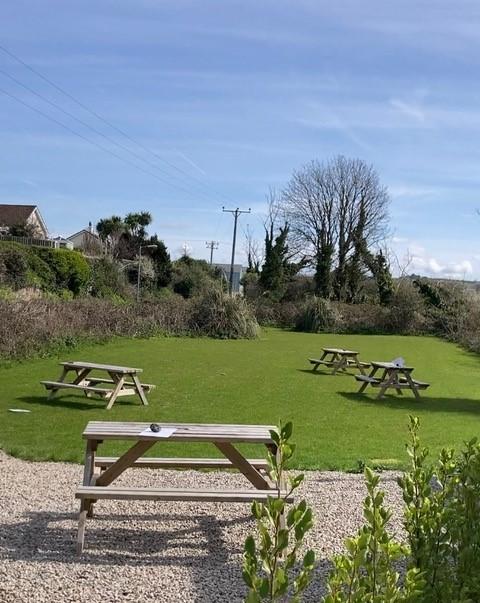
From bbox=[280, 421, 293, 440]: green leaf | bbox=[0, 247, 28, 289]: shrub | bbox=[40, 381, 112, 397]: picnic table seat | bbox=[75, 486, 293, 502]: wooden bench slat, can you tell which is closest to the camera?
bbox=[280, 421, 293, 440]: green leaf

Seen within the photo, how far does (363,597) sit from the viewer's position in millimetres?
1760

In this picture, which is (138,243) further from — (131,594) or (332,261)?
(131,594)

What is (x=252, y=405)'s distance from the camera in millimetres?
11703

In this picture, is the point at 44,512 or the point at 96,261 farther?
the point at 96,261

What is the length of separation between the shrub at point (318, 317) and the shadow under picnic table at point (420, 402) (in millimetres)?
21392

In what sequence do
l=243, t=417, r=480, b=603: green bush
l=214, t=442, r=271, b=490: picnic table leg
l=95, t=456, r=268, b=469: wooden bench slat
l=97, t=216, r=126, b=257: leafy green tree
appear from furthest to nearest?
1. l=97, t=216, r=126, b=257: leafy green tree
2. l=95, t=456, r=268, b=469: wooden bench slat
3. l=214, t=442, r=271, b=490: picnic table leg
4. l=243, t=417, r=480, b=603: green bush

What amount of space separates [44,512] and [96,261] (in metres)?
29.7

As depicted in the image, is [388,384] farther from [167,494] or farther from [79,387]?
[167,494]

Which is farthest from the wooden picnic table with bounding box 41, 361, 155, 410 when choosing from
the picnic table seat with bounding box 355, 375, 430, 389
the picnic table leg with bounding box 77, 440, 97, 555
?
the picnic table leg with bounding box 77, 440, 97, 555

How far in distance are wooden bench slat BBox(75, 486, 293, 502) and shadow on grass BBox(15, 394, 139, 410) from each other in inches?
265

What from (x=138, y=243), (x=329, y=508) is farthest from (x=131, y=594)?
(x=138, y=243)

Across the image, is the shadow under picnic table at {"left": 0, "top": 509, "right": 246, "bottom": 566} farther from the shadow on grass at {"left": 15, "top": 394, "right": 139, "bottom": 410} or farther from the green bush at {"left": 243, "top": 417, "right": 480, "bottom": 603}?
the shadow on grass at {"left": 15, "top": 394, "right": 139, "bottom": 410}

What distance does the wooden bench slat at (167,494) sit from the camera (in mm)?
4441

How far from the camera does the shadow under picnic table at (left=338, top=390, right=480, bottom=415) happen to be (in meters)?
12.2
